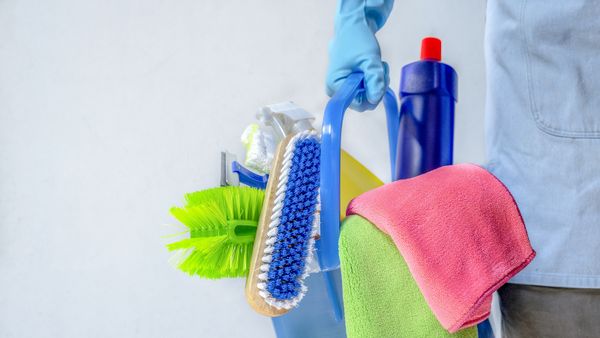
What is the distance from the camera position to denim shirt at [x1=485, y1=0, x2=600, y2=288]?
523 millimetres

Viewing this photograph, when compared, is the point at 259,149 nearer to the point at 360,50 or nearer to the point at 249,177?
the point at 249,177

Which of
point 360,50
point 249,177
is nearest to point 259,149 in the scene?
point 249,177

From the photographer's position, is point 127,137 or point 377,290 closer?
point 377,290

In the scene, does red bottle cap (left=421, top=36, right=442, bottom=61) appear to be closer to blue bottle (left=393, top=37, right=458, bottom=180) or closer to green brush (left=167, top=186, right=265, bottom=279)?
blue bottle (left=393, top=37, right=458, bottom=180)

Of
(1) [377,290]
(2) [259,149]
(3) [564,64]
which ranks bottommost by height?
(1) [377,290]

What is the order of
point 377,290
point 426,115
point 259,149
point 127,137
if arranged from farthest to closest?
point 127,137 < point 259,149 < point 426,115 < point 377,290

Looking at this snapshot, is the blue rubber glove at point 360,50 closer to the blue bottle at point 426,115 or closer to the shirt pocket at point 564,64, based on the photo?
the blue bottle at point 426,115

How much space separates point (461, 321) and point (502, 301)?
0.12 meters

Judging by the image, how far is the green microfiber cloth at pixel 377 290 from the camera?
49 centimetres

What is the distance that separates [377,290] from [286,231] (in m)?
0.11

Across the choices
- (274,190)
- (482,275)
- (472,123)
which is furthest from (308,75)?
(482,275)

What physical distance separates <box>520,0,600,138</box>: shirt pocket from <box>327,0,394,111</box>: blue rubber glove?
170 mm

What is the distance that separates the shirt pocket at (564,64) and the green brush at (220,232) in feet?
1.08

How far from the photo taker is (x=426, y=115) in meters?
0.65
